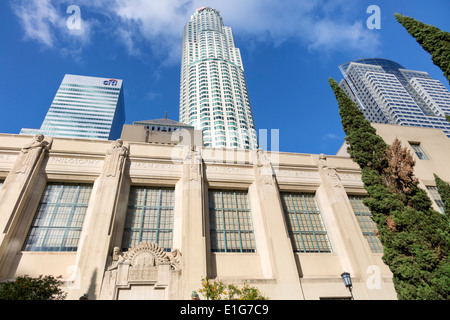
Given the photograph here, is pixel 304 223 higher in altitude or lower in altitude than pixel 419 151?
lower

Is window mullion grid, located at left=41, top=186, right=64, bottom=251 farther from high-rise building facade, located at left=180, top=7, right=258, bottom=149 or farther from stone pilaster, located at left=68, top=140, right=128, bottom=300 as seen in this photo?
high-rise building facade, located at left=180, top=7, right=258, bottom=149

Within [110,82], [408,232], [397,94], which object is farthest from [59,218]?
[397,94]

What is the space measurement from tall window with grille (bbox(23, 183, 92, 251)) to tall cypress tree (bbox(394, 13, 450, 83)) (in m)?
24.7

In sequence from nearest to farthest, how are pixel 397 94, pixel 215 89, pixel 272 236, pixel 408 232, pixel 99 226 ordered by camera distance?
pixel 408 232 → pixel 99 226 → pixel 272 236 → pixel 215 89 → pixel 397 94

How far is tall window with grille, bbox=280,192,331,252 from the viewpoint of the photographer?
17.7 meters

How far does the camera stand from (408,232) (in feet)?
41.1

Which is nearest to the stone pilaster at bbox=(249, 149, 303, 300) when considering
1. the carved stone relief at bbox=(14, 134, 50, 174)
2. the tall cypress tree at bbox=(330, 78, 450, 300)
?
the tall cypress tree at bbox=(330, 78, 450, 300)

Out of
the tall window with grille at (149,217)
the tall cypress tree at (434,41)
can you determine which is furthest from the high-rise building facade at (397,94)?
the tall window with grille at (149,217)

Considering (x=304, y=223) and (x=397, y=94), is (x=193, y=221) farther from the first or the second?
(x=397, y=94)

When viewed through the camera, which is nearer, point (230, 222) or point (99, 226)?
point (99, 226)

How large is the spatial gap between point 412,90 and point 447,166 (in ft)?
637

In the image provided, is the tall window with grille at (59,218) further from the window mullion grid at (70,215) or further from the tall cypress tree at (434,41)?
the tall cypress tree at (434,41)

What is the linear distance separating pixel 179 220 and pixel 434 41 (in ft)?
66.6


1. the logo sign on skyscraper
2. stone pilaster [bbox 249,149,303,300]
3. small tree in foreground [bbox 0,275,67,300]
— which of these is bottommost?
small tree in foreground [bbox 0,275,67,300]
